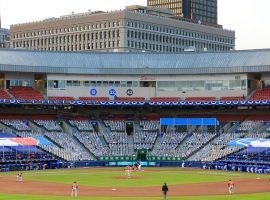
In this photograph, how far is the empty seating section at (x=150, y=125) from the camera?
121 metres

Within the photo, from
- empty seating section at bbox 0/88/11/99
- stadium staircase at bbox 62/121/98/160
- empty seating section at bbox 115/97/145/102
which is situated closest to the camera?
stadium staircase at bbox 62/121/98/160

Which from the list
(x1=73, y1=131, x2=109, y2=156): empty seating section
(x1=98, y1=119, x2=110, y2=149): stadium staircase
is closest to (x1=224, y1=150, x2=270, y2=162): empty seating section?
(x1=73, y1=131, x2=109, y2=156): empty seating section

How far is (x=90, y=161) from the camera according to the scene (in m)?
109

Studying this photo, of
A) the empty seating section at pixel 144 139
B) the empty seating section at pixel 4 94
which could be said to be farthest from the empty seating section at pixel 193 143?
the empty seating section at pixel 4 94

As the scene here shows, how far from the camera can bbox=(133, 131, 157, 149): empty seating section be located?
11562cm

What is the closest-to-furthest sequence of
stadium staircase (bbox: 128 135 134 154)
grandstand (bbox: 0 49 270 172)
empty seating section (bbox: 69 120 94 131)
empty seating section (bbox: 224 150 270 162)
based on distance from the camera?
empty seating section (bbox: 224 150 270 162), grandstand (bbox: 0 49 270 172), stadium staircase (bbox: 128 135 134 154), empty seating section (bbox: 69 120 94 131)

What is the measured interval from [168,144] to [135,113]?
45.0 ft

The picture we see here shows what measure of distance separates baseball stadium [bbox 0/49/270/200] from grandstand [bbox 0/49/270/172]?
19 centimetres

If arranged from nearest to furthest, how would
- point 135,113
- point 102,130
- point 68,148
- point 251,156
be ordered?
point 251,156 → point 68,148 → point 102,130 → point 135,113

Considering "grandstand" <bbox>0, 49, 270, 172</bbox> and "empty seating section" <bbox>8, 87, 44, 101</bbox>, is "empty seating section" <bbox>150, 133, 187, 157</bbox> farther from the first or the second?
"empty seating section" <bbox>8, 87, 44, 101</bbox>

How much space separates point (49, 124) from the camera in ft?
388

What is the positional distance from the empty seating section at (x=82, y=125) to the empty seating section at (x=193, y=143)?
18.0 metres

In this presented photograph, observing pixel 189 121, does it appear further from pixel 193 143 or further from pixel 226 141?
pixel 226 141

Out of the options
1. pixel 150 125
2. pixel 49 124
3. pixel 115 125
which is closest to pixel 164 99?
pixel 150 125
